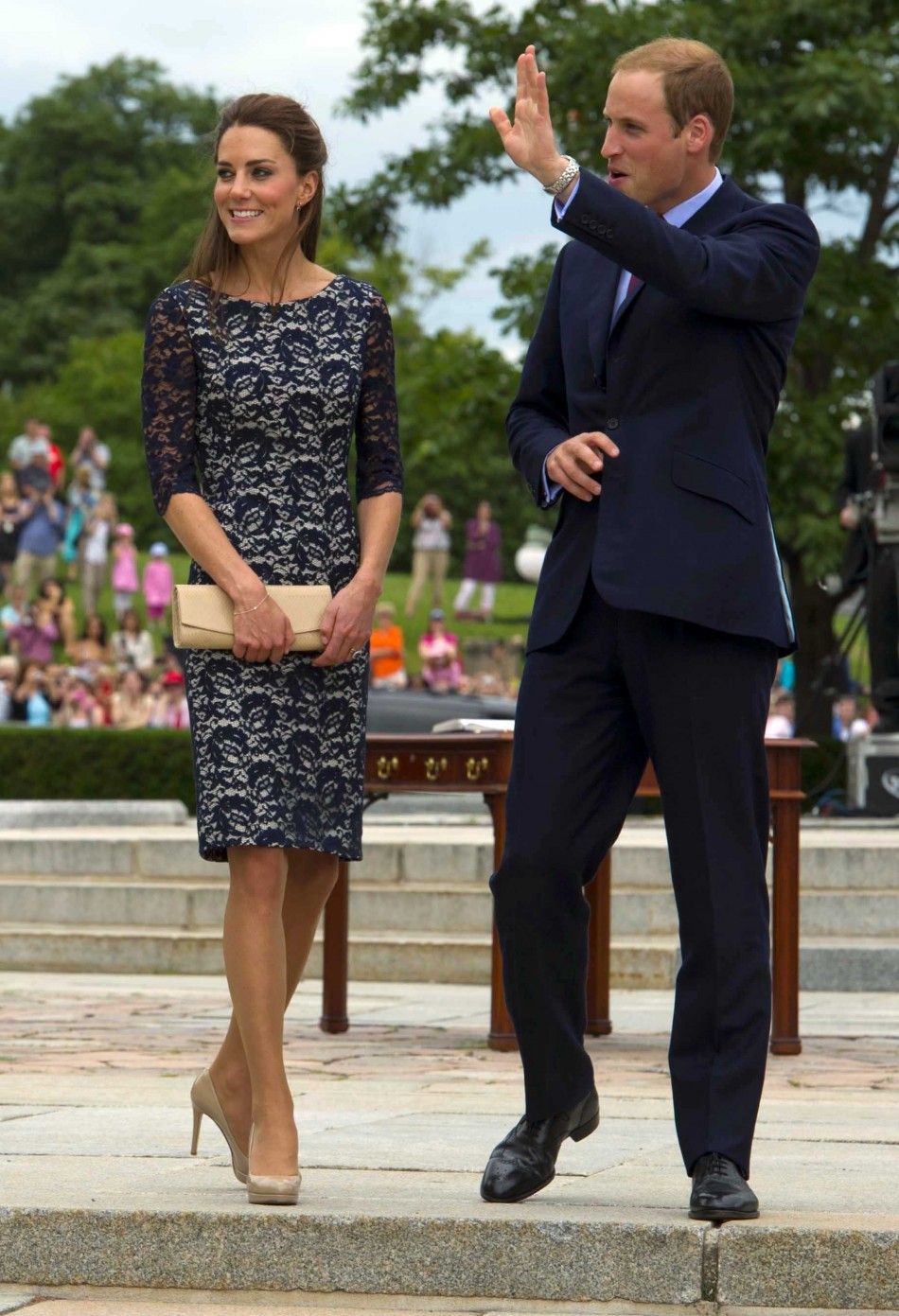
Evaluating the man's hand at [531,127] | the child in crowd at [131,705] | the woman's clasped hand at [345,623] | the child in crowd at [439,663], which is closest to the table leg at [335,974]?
the woman's clasped hand at [345,623]

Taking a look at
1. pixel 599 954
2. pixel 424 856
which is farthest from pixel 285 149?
pixel 424 856

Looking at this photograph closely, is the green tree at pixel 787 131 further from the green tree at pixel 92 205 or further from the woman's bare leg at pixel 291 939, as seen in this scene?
the green tree at pixel 92 205

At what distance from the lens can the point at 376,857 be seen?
11.2 metres

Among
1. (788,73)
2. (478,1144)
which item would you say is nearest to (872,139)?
(788,73)

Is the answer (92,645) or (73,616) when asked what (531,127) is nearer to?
(92,645)

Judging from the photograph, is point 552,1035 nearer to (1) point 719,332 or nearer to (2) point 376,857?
(1) point 719,332

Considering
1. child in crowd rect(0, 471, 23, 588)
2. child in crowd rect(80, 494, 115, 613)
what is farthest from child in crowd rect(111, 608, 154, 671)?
child in crowd rect(0, 471, 23, 588)

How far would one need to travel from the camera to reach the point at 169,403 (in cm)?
451

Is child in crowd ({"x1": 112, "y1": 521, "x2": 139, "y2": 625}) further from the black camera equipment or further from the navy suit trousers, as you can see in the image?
the navy suit trousers

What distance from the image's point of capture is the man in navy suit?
4.15m

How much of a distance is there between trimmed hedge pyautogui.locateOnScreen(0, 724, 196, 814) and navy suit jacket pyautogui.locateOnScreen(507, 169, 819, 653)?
1489cm

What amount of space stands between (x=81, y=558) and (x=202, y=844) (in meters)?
28.6

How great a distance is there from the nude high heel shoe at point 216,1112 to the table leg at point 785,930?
10.1 feet

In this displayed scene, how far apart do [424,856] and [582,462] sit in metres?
7.00
